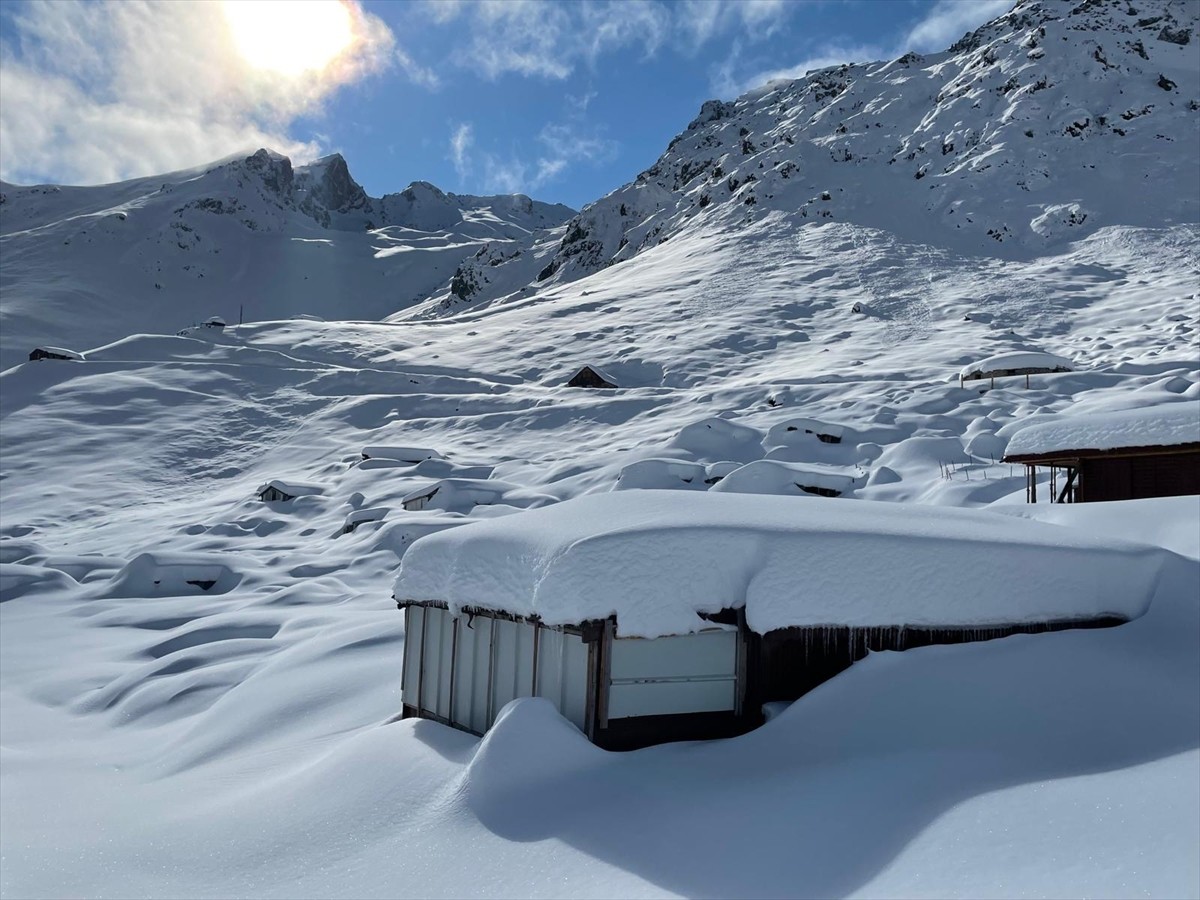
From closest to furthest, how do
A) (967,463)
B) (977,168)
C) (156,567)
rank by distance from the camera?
(156,567) < (967,463) < (977,168)

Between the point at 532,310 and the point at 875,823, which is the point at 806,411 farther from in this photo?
the point at 532,310

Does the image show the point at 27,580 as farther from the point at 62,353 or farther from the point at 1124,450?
the point at 62,353

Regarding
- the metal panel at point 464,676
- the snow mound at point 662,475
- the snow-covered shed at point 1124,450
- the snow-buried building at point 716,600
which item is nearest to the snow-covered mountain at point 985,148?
the snow mound at point 662,475

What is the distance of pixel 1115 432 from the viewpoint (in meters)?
18.1

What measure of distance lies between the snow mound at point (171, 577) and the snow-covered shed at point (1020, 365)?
28.7 m

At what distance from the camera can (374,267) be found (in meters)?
153

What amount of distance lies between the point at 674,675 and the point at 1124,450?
13.0m

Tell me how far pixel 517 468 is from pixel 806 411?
11.5 meters

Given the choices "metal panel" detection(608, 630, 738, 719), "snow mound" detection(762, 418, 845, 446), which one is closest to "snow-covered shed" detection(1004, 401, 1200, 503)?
"metal panel" detection(608, 630, 738, 719)

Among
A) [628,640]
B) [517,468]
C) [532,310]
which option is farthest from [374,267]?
[628,640]

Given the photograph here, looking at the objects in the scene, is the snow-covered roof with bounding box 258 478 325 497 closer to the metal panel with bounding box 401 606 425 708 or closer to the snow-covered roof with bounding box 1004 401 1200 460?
the snow-covered roof with bounding box 1004 401 1200 460

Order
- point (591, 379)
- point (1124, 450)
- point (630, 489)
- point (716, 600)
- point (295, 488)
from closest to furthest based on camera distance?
point (716, 600)
point (630, 489)
point (1124, 450)
point (295, 488)
point (591, 379)

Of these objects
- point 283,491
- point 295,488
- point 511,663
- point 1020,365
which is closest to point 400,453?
point 295,488

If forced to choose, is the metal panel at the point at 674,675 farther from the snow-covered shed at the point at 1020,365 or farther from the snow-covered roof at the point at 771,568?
the snow-covered shed at the point at 1020,365
